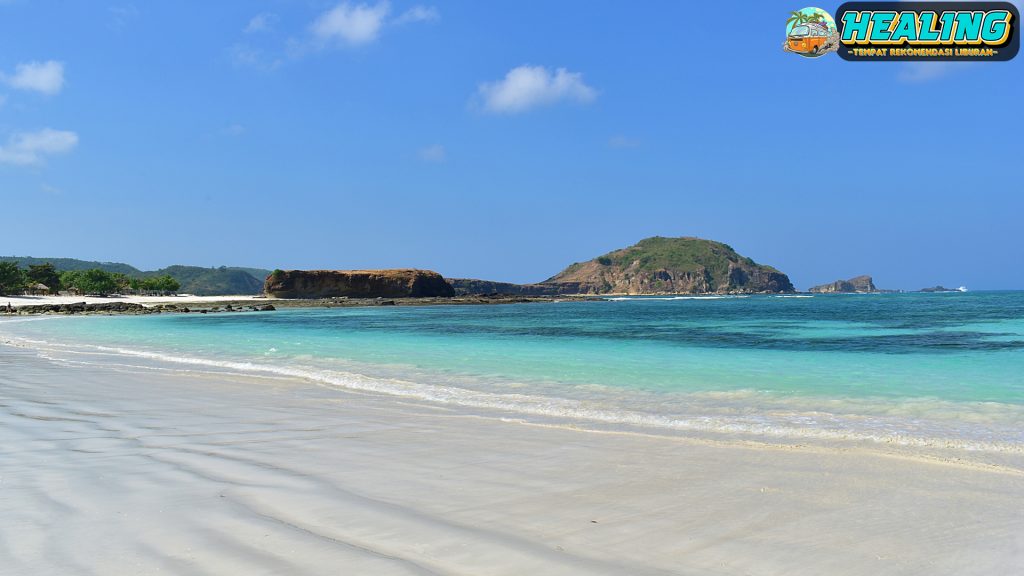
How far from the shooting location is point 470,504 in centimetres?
439

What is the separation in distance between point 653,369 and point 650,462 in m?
8.98

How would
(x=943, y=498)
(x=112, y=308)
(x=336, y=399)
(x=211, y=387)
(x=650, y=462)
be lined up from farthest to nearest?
(x=112, y=308) → (x=211, y=387) → (x=336, y=399) → (x=650, y=462) → (x=943, y=498)

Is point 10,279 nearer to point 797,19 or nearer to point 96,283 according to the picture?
point 96,283

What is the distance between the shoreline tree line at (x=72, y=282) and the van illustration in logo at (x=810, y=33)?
4023 inches

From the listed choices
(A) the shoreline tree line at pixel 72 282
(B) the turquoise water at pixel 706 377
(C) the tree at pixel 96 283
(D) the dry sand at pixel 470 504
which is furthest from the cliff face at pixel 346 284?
(D) the dry sand at pixel 470 504

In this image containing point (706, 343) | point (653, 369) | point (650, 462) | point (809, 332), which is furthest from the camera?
point (809, 332)

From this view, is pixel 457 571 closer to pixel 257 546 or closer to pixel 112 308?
pixel 257 546

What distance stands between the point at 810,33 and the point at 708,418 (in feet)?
66.4

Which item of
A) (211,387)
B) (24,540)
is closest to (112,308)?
(211,387)

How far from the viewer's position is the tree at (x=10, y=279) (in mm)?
85250

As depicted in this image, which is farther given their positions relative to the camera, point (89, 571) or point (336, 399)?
point (336, 399)

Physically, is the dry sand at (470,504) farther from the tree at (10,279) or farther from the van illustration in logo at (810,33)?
the tree at (10,279)

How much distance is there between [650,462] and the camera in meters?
5.84

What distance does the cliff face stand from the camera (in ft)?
355
